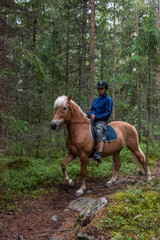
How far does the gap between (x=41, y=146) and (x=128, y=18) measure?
36.7 ft

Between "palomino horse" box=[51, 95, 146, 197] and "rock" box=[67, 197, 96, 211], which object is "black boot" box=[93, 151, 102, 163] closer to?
"palomino horse" box=[51, 95, 146, 197]

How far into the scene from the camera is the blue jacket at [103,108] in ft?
23.2

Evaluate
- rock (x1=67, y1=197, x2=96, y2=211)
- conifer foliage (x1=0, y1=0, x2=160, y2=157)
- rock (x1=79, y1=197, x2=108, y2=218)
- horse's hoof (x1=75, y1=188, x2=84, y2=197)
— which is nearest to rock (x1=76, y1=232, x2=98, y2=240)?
rock (x1=79, y1=197, x2=108, y2=218)

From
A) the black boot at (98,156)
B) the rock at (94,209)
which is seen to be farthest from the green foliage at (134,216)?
the black boot at (98,156)

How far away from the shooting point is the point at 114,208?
14.2ft

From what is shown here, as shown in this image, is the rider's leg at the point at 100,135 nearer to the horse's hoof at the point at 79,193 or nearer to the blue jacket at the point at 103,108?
the blue jacket at the point at 103,108

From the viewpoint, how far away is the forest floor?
→ 438 cm

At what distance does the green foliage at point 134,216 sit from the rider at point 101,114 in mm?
2330

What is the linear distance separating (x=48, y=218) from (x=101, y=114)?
349cm

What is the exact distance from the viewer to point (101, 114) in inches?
280

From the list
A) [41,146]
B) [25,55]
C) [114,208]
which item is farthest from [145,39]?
[41,146]

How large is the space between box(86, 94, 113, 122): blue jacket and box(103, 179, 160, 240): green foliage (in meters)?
2.80

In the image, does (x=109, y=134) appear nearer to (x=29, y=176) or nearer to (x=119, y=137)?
(x=119, y=137)

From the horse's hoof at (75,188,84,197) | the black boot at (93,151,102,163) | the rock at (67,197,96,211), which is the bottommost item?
the horse's hoof at (75,188,84,197)
